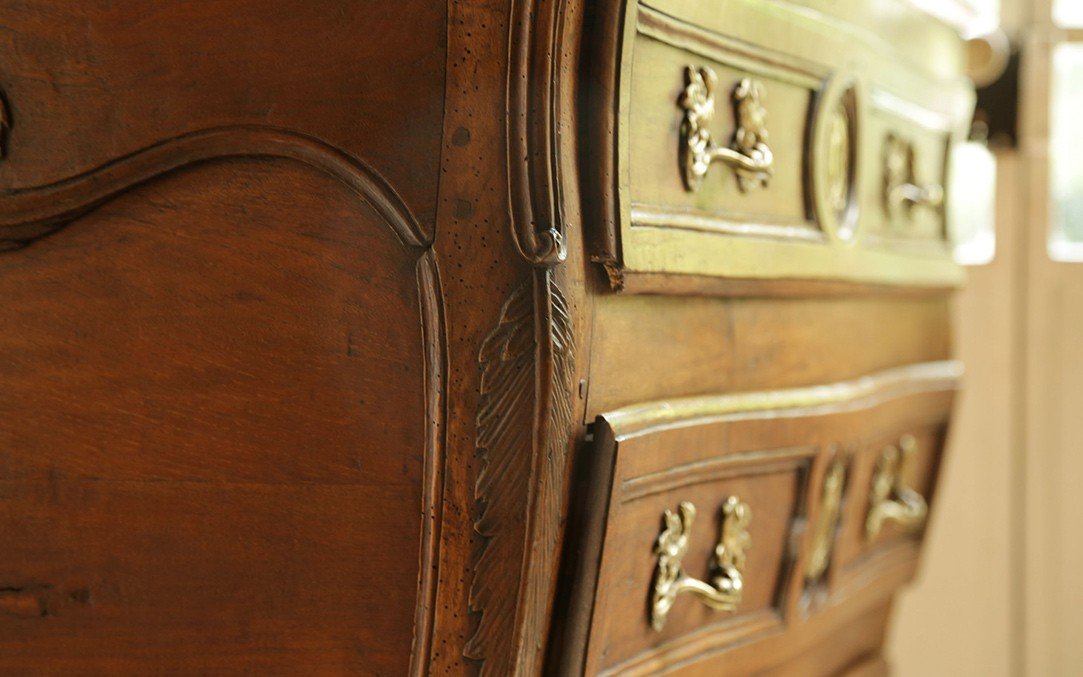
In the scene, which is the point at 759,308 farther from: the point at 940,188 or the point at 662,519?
the point at 940,188

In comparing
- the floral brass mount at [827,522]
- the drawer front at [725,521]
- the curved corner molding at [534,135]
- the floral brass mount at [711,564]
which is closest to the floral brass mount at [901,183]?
the drawer front at [725,521]

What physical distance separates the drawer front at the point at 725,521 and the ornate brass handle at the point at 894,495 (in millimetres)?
14

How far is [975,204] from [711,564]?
44.4 inches

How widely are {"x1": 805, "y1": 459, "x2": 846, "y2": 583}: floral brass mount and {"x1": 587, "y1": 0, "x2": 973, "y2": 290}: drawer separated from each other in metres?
0.18

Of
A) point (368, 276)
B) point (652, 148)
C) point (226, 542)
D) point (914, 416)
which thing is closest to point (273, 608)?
point (226, 542)

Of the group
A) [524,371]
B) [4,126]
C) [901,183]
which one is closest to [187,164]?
[4,126]

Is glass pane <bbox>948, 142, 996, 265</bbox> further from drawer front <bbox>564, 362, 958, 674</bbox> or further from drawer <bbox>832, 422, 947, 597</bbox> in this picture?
drawer front <bbox>564, 362, 958, 674</bbox>

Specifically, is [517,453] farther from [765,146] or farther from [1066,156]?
[1066,156]

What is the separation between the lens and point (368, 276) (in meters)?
0.60

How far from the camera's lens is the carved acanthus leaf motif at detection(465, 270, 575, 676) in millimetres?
592

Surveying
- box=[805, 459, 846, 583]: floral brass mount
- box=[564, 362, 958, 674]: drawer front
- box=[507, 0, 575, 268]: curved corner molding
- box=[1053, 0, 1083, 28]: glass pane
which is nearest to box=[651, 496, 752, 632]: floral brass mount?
box=[564, 362, 958, 674]: drawer front

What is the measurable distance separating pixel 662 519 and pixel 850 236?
370 millimetres

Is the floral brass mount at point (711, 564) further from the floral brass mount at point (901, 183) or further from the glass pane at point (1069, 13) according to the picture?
the glass pane at point (1069, 13)

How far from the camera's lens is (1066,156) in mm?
1709
